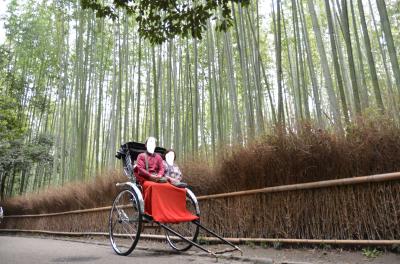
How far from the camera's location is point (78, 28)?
28.5 ft

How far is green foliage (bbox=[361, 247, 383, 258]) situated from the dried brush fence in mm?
54

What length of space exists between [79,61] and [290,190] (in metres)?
6.84

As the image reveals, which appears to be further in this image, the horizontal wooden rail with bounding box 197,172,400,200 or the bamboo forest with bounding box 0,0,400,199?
the bamboo forest with bounding box 0,0,400,199

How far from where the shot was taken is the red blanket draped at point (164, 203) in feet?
10.3

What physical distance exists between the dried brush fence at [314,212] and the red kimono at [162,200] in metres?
0.54

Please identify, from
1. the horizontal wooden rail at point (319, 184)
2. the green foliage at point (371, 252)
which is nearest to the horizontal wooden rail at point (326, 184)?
the horizontal wooden rail at point (319, 184)

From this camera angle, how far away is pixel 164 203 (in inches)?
127

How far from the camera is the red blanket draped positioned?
315cm

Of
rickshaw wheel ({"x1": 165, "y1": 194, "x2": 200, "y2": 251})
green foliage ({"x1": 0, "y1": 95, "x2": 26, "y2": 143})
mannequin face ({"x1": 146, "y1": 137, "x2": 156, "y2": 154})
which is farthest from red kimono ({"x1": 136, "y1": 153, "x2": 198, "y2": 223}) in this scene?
green foliage ({"x1": 0, "y1": 95, "x2": 26, "y2": 143})

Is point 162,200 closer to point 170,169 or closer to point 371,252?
point 170,169

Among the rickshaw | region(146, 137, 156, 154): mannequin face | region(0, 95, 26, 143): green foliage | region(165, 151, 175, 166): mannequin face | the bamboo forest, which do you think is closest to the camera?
the rickshaw

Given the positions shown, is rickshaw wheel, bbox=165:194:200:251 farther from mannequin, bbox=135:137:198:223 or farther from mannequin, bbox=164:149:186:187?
mannequin, bbox=135:137:198:223

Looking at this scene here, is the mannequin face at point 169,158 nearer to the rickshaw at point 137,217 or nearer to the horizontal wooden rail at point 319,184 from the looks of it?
the rickshaw at point 137,217

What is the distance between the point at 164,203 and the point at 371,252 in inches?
66.7
